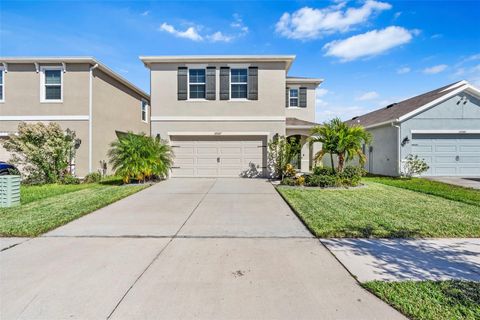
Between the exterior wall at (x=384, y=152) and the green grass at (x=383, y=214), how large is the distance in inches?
229

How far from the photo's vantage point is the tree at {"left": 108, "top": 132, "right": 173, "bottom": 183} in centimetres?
1080

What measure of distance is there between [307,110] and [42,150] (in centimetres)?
1596

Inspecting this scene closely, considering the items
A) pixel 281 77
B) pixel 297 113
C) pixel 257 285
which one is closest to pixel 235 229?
pixel 257 285

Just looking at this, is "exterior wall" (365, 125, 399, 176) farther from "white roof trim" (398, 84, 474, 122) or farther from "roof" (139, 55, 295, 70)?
"roof" (139, 55, 295, 70)

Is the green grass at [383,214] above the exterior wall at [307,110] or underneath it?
underneath

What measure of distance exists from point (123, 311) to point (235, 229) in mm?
2796

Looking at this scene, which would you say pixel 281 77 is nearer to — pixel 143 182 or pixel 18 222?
pixel 143 182

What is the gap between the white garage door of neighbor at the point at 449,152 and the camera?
1355 cm

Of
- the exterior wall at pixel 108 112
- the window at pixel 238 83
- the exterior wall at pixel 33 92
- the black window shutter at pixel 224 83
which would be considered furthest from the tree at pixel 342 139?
the exterior wall at pixel 33 92

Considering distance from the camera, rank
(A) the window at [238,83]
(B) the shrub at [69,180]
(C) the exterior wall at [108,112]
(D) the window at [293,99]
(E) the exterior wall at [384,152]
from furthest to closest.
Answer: (D) the window at [293,99] → (E) the exterior wall at [384,152] → (A) the window at [238,83] → (C) the exterior wall at [108,112] → (B) the shrub at [69,180]

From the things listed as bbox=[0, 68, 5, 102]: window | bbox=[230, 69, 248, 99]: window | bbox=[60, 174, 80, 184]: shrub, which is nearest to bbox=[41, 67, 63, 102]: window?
bbox=[0, 68, 5, 102]: window

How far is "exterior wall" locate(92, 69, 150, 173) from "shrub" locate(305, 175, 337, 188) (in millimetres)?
10703

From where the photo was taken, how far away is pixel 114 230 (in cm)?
507

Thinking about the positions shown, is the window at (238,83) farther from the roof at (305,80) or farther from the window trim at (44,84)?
the window trim at (44,84)
